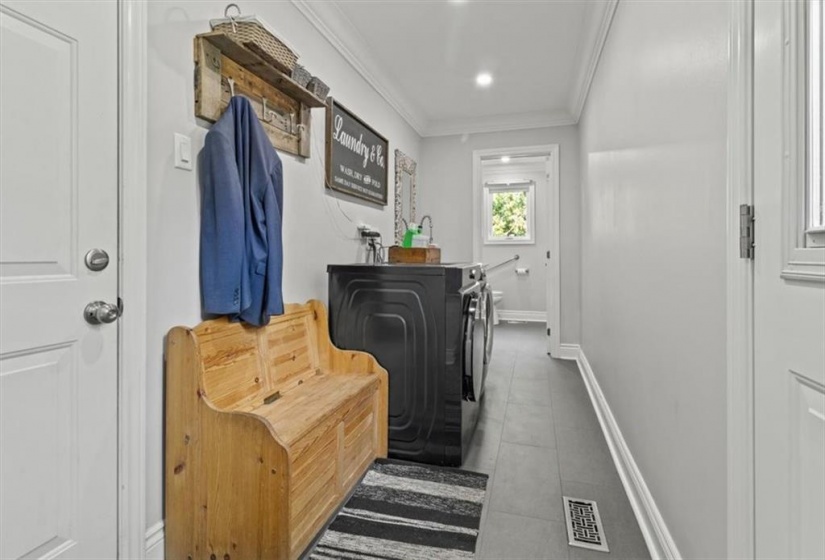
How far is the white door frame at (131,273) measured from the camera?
121 cm

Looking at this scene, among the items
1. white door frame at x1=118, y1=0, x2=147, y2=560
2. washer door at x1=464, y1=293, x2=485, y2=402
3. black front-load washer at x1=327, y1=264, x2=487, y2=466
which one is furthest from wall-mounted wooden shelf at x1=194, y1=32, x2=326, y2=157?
washer door at x1=464, y1=293, x2=485, y2=402

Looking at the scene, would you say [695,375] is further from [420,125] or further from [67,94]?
[420,125]

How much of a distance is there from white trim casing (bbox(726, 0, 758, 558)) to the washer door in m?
1.26

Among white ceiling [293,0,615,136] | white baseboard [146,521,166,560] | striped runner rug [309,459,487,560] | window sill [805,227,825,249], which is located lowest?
striped runner rug [309,459,487,560]

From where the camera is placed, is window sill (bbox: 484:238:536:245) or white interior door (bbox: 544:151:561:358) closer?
white interior door (bbox: 544:151:561:358)

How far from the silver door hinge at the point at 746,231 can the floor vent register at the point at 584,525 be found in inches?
46.2

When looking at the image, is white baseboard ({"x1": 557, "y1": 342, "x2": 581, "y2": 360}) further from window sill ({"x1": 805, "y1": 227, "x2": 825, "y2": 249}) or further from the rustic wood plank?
window sill ({"x1": 805, "y1": 227, "x2": 825, "y2": 249})

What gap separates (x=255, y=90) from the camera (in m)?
1.76

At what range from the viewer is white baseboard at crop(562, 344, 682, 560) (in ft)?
4.34

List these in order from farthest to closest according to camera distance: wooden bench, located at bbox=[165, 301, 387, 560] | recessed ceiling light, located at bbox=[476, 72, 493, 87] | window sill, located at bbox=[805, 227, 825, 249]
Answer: recessed ceiling light, located at bbox=[476, 72, 493, 87]
wooden bench, located at bbox=[165, 301, 387, 560]
window sill, located at bbox=[805, 227, 825, 249]

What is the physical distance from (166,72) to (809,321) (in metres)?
1.86

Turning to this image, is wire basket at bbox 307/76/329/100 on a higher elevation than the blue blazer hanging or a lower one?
higher

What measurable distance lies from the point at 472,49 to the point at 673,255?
229cm

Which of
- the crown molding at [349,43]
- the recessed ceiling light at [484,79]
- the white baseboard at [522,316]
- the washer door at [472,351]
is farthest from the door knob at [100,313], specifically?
the white baseboard at [522,316]
